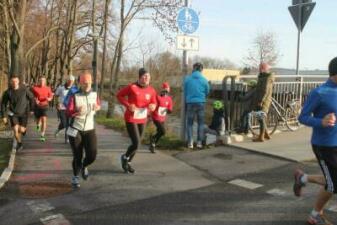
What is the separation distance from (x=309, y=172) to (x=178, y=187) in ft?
7.42

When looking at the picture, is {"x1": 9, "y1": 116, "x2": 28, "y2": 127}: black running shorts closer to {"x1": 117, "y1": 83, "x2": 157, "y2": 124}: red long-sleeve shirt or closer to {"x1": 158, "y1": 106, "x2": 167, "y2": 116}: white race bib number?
{"x1": 158, "y1": 106, "x2": 167, "y2": 116}: white race bib number

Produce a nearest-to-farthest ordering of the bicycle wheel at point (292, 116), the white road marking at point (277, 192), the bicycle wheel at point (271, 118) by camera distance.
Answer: the white road marking at point (277, 192) → the bicycle wheel at point (271, 118) → the bicycle wheel at point (292, 116)

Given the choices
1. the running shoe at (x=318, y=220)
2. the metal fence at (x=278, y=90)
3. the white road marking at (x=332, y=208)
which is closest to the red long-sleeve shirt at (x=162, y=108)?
the metal fence at (x=278, y=90)

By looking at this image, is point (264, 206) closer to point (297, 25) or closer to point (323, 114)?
point (323, 114)

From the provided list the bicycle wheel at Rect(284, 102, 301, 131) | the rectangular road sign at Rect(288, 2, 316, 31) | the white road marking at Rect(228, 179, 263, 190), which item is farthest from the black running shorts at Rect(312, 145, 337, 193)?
the bicycle wheel at Rect(284, 102, 301, 131)

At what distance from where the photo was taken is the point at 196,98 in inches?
483

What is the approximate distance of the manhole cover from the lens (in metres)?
8.49

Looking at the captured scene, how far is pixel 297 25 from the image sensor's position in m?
13.8

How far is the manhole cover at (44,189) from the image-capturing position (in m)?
8.49

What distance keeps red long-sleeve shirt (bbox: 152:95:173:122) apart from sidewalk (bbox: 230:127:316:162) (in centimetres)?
167

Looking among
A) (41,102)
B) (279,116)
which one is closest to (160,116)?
(279,116)

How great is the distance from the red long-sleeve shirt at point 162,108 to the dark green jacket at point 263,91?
1934 mm

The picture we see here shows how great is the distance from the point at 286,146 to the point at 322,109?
5633 millimetres

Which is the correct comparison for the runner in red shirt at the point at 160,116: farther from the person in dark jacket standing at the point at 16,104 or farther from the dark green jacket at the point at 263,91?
the person in dark jacket standing at the point at 16,104
